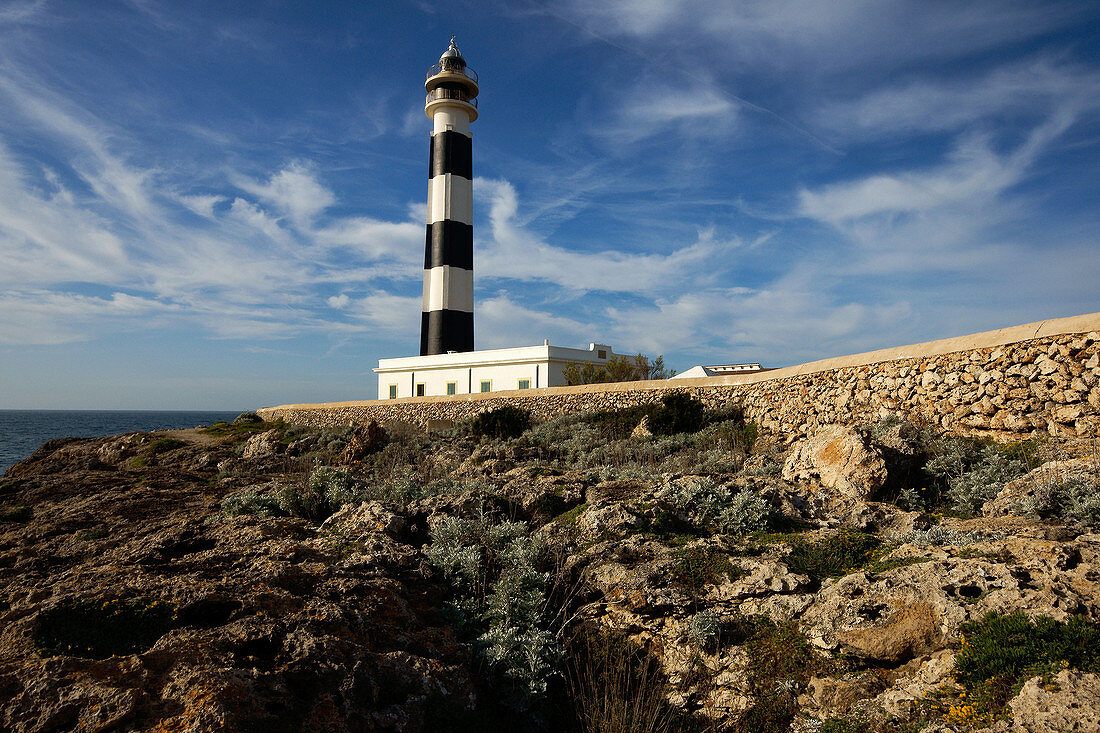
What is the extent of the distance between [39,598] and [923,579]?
17.3ft

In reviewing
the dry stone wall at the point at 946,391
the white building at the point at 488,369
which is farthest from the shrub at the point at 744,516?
the white building at the point at 488,369

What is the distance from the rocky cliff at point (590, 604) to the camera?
277 cm

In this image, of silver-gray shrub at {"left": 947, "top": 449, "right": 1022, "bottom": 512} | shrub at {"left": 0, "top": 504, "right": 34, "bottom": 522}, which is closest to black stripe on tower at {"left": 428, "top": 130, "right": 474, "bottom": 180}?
shrub at {"left": 0, "top": 504, "right": 34, "bottom": 522}

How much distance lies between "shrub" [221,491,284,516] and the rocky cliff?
5cm

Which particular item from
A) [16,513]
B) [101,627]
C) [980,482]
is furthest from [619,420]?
[101,627]

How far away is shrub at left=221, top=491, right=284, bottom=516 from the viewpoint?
6.19m

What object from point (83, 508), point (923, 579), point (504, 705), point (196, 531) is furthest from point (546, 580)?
point (83, 508)

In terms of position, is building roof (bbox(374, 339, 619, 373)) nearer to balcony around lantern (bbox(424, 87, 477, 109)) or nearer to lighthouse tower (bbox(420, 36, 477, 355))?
lighthouse tower (bbox(420, 36, 477, 355))

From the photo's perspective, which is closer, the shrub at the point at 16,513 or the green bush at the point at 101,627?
the green bush at the point at 101,627

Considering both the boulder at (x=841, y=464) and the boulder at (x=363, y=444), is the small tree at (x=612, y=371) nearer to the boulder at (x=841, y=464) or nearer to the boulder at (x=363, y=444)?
the boulder at (x=363, y=444)

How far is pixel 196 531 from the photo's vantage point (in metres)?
5.01

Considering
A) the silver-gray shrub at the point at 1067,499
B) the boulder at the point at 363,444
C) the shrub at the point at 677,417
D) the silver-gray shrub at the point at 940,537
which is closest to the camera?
the silver-gray shrub at the point at 940,537

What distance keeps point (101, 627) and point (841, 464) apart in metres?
6.42

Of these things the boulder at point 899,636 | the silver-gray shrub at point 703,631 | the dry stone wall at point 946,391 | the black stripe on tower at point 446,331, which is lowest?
the silver-gray shrub at point 703,631
